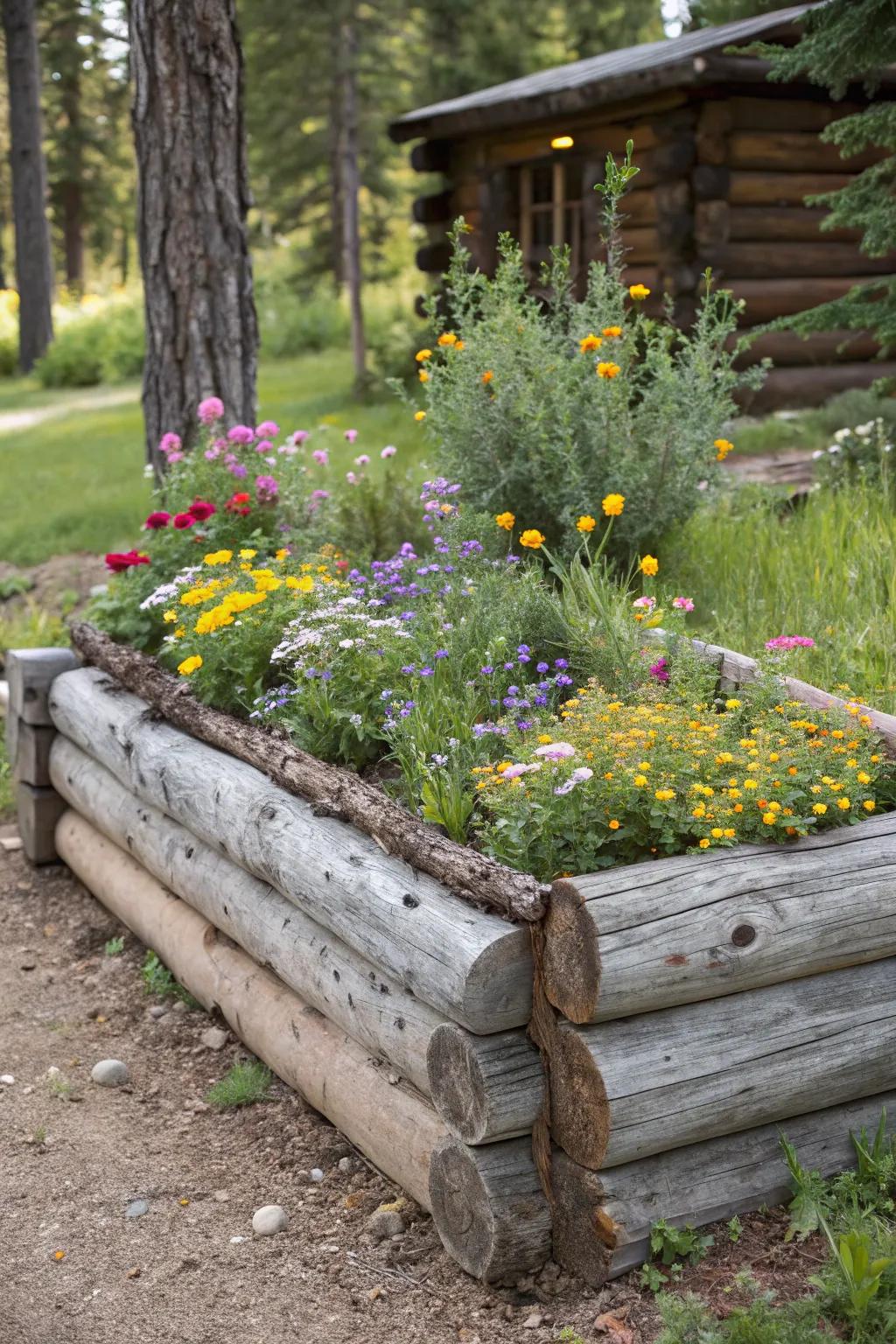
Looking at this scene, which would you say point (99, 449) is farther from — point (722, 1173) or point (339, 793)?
point (722, 1173)

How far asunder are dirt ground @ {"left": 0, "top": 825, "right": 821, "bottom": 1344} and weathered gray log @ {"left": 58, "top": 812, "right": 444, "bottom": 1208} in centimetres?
13

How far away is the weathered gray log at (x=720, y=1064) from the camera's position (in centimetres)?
270

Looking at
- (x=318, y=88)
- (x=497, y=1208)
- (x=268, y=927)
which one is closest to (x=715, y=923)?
(x=497, y=1208)

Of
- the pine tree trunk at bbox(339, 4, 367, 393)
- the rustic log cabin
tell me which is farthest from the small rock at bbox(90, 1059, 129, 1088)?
the pine tree trunk at bbox(339, 4, 367, 393)

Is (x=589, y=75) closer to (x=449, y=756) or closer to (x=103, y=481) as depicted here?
(x=103, y=481)

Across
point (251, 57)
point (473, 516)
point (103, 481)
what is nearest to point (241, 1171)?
point (473, 516)

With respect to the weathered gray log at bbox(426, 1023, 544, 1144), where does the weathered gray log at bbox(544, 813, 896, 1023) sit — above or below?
above

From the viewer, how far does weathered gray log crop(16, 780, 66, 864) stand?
566 centimetres

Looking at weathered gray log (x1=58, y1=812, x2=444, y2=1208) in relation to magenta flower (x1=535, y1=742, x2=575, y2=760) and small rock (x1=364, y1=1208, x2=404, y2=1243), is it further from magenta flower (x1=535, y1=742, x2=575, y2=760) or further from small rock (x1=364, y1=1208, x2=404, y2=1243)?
magenta flower (x1=535, y1=742, x2=575, y2=760)

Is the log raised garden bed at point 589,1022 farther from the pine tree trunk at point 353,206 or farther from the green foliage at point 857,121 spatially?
the pine tree trunk at point 353,206

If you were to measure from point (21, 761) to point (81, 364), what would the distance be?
13383 millimetres

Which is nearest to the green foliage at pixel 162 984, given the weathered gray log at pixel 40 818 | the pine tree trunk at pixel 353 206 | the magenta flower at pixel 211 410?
the weathered gray log at pixel 40 818

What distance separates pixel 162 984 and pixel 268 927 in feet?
3.12

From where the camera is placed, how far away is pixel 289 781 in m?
3.80
